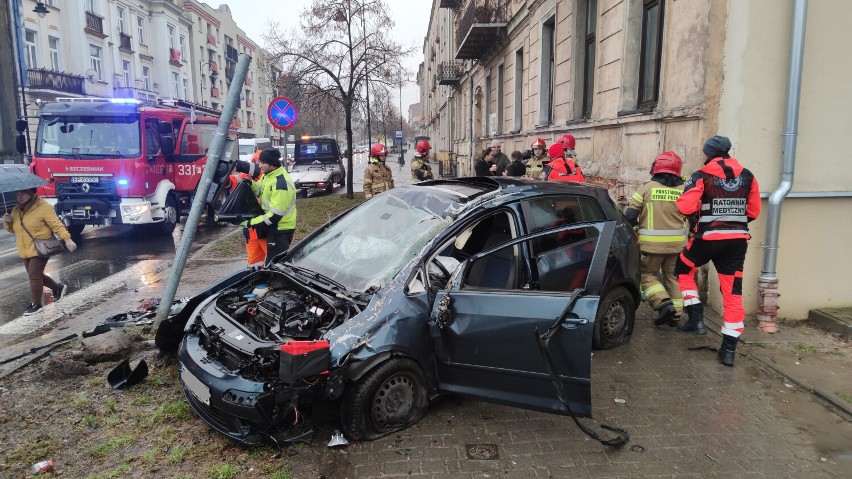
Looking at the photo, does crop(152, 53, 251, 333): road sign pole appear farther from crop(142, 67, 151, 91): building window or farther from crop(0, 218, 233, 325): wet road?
crop(142, 67, 151, 91): building window

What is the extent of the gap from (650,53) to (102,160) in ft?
32.7

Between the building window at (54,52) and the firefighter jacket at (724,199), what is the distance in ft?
105

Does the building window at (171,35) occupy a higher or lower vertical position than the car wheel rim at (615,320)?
higher

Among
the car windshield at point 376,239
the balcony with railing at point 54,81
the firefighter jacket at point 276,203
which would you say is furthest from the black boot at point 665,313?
the balcony with railing at point 54,81

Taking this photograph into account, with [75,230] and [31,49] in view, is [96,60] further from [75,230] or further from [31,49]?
[75,230]

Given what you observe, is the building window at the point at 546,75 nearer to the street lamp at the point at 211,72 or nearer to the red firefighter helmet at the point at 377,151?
the red firefighter helmet at the point at 377,151

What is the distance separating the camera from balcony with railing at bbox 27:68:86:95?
2498 cm

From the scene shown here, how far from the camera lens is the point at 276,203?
6320 millimetres

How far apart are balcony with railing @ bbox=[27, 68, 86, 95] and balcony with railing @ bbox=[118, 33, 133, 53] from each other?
265 inches

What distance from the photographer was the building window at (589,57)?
10430mm

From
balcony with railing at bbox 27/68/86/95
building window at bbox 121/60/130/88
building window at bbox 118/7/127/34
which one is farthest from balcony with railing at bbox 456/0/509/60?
building window at bbox 118/7/127/34

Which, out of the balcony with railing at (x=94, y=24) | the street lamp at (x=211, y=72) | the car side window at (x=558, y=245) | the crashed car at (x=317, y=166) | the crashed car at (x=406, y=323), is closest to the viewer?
the crashed car at (x=406, y=323)

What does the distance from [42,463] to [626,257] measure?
4.53 metres

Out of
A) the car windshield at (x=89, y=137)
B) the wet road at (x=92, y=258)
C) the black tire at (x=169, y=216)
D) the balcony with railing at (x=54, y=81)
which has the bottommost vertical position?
the wet road at (x=92, y=258)
